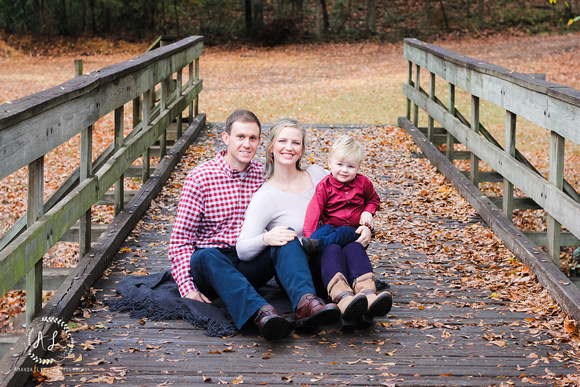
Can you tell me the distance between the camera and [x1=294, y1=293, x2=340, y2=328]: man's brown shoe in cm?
367

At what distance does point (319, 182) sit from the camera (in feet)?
14.6

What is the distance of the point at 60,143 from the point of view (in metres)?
4.20

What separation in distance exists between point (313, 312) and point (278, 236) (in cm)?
53

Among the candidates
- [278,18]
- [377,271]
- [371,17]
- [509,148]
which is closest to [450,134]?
[509,148]

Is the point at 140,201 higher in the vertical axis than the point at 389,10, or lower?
lower

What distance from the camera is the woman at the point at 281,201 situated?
4047 mm

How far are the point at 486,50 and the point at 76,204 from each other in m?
24.1

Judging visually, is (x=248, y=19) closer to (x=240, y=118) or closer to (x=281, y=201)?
(x=240, y=118)

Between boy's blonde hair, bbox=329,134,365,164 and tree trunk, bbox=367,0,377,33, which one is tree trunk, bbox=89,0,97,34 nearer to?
tree trunk, bbox=367,0,377,33

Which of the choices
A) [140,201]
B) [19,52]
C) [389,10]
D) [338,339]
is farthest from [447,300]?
[389,10]

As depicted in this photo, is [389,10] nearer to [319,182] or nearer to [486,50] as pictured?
[486,50]

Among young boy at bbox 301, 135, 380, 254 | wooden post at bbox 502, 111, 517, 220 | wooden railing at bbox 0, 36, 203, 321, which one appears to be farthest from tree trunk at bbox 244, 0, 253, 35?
young boy at bbox 301, 135, 380, 254

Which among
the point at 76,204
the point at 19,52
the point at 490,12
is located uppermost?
the point at 490,12

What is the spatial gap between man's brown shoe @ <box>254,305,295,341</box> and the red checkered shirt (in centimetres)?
66
